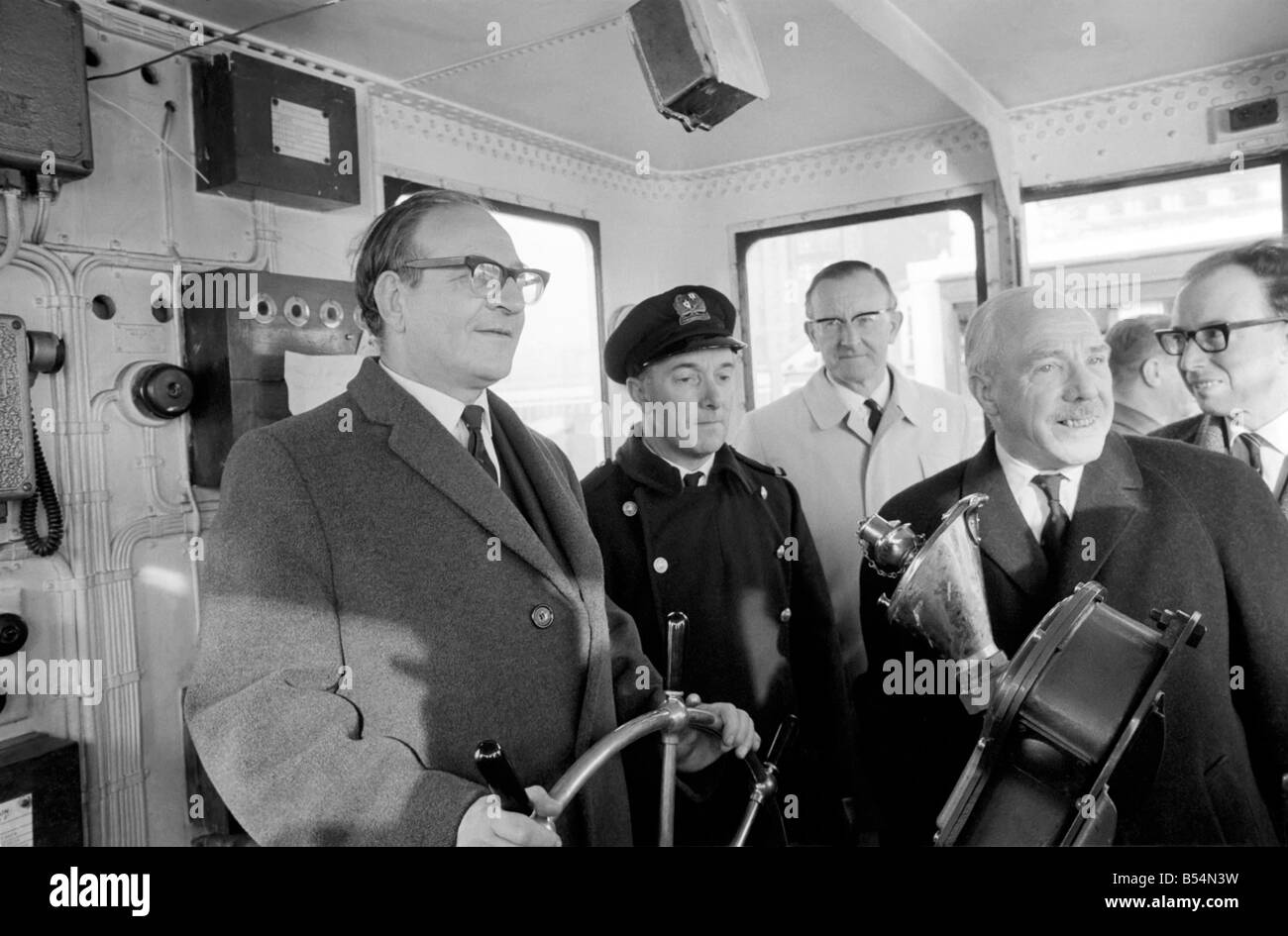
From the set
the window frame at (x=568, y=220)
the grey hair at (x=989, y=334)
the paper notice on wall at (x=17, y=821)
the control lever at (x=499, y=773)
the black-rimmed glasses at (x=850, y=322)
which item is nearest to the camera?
the control lever at (x=499, y=773)

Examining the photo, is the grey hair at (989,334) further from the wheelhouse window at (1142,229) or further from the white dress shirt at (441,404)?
the wheelhouse window at (1142,229)

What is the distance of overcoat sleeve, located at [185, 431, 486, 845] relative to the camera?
0.92 metres

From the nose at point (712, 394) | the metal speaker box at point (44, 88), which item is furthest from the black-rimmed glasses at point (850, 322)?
the metal speaker box at point (44, 88)

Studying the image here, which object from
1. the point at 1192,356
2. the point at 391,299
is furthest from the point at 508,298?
the point at 1192,356

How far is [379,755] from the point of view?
94 centimetres

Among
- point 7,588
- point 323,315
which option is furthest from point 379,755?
point 323,315

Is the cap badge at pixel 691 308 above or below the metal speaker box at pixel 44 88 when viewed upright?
below

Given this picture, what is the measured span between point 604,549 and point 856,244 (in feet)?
6.01

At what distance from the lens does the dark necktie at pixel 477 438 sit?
121 centimetres

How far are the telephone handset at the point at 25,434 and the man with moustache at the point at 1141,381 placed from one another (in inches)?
109

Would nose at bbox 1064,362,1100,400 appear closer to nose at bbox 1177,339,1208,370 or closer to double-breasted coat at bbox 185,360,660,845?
nose at bbox 1177,339,1208,370

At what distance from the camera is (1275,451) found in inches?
57.4

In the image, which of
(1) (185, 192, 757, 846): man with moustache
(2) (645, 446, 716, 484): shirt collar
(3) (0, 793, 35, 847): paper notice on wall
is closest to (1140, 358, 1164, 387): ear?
(2) (645, 446, 716, 484): shirt collar

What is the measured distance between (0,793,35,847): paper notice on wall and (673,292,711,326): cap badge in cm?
175
